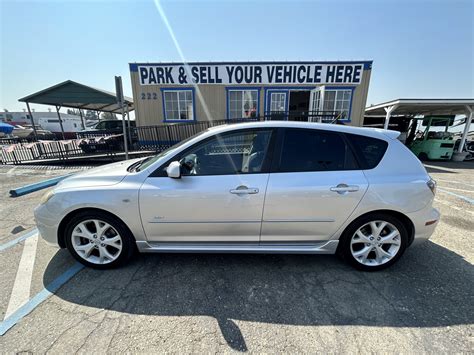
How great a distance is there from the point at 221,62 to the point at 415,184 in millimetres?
10281

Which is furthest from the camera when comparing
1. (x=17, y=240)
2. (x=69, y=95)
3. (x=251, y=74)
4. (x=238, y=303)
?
(x=69, y=95)

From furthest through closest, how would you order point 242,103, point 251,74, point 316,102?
point 242,103 < point 316,102 < point 251,74

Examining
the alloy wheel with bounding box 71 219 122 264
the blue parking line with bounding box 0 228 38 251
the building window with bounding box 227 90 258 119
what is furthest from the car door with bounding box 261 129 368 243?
the building window with bounding box 227 90 258 119

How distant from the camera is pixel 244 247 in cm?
238

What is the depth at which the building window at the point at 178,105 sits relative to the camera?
1100 centimetres

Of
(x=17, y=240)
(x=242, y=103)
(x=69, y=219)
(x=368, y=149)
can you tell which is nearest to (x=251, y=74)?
(x=242, y=103)

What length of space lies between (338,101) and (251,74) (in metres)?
4.68

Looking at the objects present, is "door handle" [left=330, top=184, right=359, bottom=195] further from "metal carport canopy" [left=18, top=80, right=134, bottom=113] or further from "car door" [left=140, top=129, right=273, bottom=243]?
"metal carport canopy" [left=18, top=80, right=134, bottom=113]

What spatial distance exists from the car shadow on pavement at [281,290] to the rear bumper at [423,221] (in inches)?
17.1

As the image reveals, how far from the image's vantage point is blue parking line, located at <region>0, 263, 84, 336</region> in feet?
5.97

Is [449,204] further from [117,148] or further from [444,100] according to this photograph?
[117,148]

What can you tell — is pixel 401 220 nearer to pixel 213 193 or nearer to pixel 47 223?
pixel 213 193

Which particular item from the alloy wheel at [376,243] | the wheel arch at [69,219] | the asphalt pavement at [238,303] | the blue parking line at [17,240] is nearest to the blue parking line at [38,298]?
the asphalt pavement at [238,303]

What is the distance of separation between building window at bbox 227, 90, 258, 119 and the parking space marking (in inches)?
379
